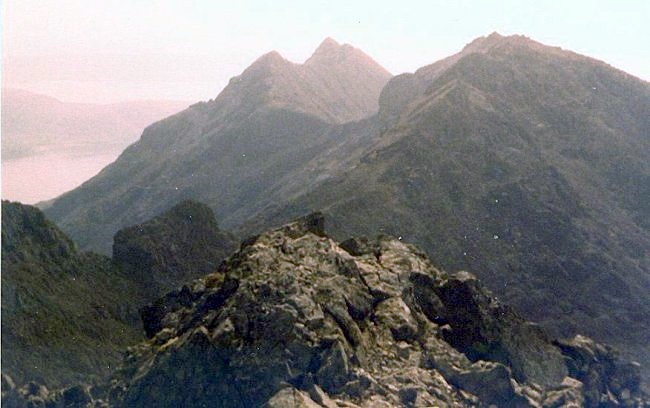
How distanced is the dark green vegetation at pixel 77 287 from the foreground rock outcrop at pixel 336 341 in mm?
47925

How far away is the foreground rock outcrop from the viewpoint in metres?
66.7

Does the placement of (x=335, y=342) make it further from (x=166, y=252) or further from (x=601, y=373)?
(x=166, y=252)

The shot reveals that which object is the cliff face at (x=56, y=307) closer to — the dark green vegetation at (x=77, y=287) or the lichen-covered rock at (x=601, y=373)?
the dark green vegetation at (x=77, y=287)

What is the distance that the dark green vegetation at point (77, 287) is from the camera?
12262cm

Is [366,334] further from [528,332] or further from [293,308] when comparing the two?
[528,332]

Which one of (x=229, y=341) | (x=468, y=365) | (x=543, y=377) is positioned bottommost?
(x=543, y=377)

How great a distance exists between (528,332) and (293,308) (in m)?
32.2

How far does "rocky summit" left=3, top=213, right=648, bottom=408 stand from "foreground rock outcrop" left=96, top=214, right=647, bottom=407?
0.12 m

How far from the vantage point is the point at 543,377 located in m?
84.3

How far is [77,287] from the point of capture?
14850 centimetres

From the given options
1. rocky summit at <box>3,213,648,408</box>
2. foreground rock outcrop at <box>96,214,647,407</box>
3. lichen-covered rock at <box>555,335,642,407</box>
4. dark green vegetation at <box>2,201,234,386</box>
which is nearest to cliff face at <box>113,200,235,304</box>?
dark green vegetation at <box>2,201,234,386</box>

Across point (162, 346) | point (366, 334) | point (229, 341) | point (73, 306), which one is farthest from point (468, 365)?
point (73, 306)

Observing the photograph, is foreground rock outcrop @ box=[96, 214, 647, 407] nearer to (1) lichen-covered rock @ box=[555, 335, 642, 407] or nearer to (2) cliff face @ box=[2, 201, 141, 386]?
(1) lichen-covered rock @ box=[555, 335, 642, 407]

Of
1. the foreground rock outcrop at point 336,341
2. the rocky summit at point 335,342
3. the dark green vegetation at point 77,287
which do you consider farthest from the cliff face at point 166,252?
the foreground rock outcrop at point 336,341
